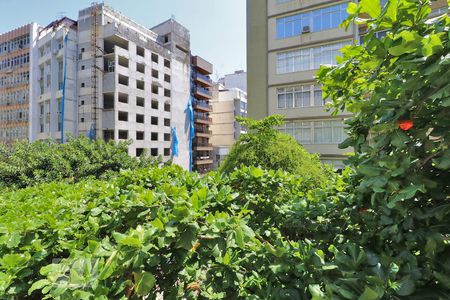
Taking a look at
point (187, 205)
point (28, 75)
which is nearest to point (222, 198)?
point (187, 205)

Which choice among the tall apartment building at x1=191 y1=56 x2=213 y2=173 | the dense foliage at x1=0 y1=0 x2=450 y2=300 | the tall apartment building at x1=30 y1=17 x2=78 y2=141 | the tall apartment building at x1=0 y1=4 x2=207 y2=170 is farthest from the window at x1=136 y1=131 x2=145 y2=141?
the dense foliage at x1=0 y1=0 x2=450 y2=300

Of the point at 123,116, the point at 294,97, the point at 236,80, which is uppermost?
the point at 236,80

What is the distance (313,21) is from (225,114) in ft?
109

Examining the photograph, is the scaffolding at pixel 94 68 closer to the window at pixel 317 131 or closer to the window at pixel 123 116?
the window at pixel 123 116

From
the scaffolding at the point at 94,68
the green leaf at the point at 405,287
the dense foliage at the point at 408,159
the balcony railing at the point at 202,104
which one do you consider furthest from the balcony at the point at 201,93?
the green leaf at the point at 405,287

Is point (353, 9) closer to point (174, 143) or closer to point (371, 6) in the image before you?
point (371, 6)

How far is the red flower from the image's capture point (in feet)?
4.26

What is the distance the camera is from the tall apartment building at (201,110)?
43.2 meters

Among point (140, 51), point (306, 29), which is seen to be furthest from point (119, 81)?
point (306, 29)

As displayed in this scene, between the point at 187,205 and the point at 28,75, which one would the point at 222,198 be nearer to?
the point at 187,205

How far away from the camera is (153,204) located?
1931 millimetres

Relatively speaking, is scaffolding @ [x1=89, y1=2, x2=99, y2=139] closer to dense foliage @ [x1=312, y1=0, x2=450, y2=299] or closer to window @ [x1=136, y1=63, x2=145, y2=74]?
window @ [x1=136, y1=63, x2=145, y2=74]

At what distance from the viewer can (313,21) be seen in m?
18.0

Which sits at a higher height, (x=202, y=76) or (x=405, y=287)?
(x=202, y=76)
